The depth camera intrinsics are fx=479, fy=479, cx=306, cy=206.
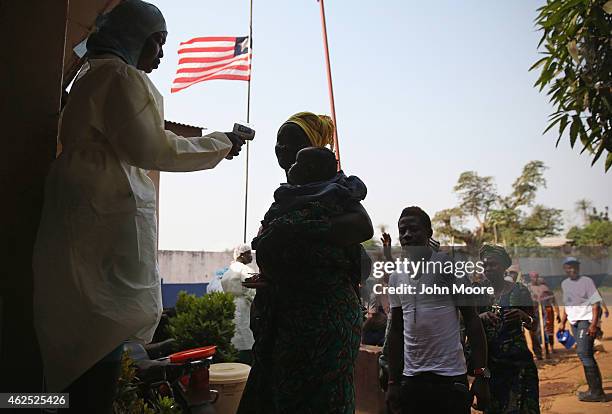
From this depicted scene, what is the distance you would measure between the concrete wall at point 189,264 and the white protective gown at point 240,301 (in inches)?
346

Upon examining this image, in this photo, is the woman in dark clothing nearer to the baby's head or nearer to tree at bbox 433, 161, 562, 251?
the baby's head

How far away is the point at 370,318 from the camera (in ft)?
17.7

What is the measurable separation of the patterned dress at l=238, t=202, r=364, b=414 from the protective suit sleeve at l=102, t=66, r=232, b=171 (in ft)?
1.42

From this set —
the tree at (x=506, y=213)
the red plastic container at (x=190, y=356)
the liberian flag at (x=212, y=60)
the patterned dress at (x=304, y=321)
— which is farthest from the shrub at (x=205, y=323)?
the tree at (x=506, y=213)

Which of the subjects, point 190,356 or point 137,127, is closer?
point 137,127

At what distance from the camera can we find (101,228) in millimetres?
1230

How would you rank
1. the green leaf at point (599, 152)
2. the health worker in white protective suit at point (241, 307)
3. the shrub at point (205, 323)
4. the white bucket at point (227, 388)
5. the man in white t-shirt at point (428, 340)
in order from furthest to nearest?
the health worker in white protective suit at point (241, 307) < the green leaf at point (599, 152) < the shrub at point (205, 323) < the white bucket at point (227, 388) < the man in white t-shirt at point (428, 340)

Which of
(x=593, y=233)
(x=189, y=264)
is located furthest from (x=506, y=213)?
(x=189, y=264)

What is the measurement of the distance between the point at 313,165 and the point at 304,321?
54 cm

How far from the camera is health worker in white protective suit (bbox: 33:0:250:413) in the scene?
1.20 metres

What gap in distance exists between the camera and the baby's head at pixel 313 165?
168 centimetres

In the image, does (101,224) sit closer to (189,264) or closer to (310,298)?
(310,298)

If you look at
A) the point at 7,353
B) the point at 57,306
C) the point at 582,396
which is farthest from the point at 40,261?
the point at 582,396

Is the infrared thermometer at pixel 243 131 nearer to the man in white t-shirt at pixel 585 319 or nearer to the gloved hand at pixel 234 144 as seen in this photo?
the gloved hand at pixel 234 144
